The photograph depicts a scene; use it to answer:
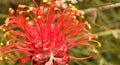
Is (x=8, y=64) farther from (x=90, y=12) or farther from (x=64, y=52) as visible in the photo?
(x=90, y=12)

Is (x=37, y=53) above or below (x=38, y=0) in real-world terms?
below

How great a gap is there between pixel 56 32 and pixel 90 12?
0.52 meters

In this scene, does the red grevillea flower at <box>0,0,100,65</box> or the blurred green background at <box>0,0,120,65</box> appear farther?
the blurred green background at <box>0,0,120,65</box>

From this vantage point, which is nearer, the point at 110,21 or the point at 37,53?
the point at 37,53

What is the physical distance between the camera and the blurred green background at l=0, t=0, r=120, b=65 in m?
2.38

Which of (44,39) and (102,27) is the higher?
(44,39)

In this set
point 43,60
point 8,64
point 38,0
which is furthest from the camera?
point 38,0

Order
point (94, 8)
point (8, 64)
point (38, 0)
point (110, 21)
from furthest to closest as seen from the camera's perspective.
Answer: point (110, 21) → point (94, 8) → point (38, 0) → point (8, 64)

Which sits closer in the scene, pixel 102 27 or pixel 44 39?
pixel 44 39

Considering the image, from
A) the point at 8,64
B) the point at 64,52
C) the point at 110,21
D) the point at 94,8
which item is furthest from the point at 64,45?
the point at 110,21

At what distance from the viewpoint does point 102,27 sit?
8.57ft

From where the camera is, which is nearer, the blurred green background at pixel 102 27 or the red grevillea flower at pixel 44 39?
the red grevillea flower at pixel 44 39

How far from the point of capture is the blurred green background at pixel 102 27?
2.38 meters

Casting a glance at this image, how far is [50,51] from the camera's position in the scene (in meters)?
1.88
